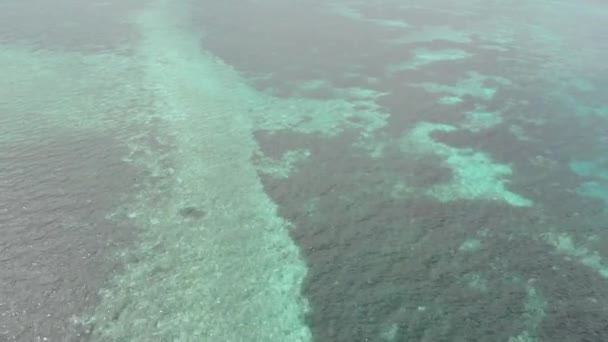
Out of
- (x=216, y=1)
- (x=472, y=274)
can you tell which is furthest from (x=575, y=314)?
(x=216, y=1)

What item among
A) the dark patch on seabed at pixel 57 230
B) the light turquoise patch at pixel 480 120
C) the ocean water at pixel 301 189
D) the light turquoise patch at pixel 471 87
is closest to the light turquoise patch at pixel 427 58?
the ocean water at pixel 301 189

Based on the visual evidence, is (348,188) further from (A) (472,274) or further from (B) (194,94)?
(B) (194,94)

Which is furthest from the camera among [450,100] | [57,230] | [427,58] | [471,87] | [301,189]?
[427,58]

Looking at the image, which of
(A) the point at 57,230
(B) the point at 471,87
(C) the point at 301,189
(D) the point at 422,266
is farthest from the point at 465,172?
(A) the point at 57,230

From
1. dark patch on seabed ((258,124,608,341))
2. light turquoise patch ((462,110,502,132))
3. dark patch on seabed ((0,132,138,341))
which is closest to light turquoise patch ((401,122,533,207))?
dark patch on seabed ((258,124,608,341))

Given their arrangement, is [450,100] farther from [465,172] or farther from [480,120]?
[465,172]
